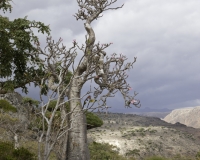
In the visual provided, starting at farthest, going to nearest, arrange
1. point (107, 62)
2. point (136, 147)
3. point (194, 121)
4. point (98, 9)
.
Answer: point (194, 121), point (136, 147), point (98, 9), point (107, 62)

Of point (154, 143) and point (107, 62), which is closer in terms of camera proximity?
point (107, 62)

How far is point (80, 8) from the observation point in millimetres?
10055

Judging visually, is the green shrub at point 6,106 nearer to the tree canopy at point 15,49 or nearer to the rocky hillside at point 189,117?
the tree canopy at point 15,49

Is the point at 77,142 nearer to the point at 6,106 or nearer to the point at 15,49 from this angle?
the point at 15,49

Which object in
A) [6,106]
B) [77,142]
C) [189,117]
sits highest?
[6,106]

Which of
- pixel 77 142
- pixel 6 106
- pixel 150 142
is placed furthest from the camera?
pixel 150 142

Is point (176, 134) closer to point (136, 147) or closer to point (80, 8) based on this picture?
point (136, 147)

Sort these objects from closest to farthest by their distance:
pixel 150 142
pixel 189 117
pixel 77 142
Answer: pixel 77 142
pixel 150 142
pixel 189 117

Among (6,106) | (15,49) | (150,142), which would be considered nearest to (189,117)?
(150,142)

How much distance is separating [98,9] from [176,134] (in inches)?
1503

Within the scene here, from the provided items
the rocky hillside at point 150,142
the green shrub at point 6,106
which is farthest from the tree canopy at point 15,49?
the rocky hillside at point 150,142

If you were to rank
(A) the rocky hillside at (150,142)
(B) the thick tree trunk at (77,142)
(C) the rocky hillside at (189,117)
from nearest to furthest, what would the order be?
(B) the thick tree trunk at (77,142), (A) the rocky hillside at (150,142), (C) the rocky hillside at (189,117)

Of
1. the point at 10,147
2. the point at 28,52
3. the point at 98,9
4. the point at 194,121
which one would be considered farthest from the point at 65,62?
the point at 194,121

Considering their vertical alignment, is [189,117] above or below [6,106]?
below
